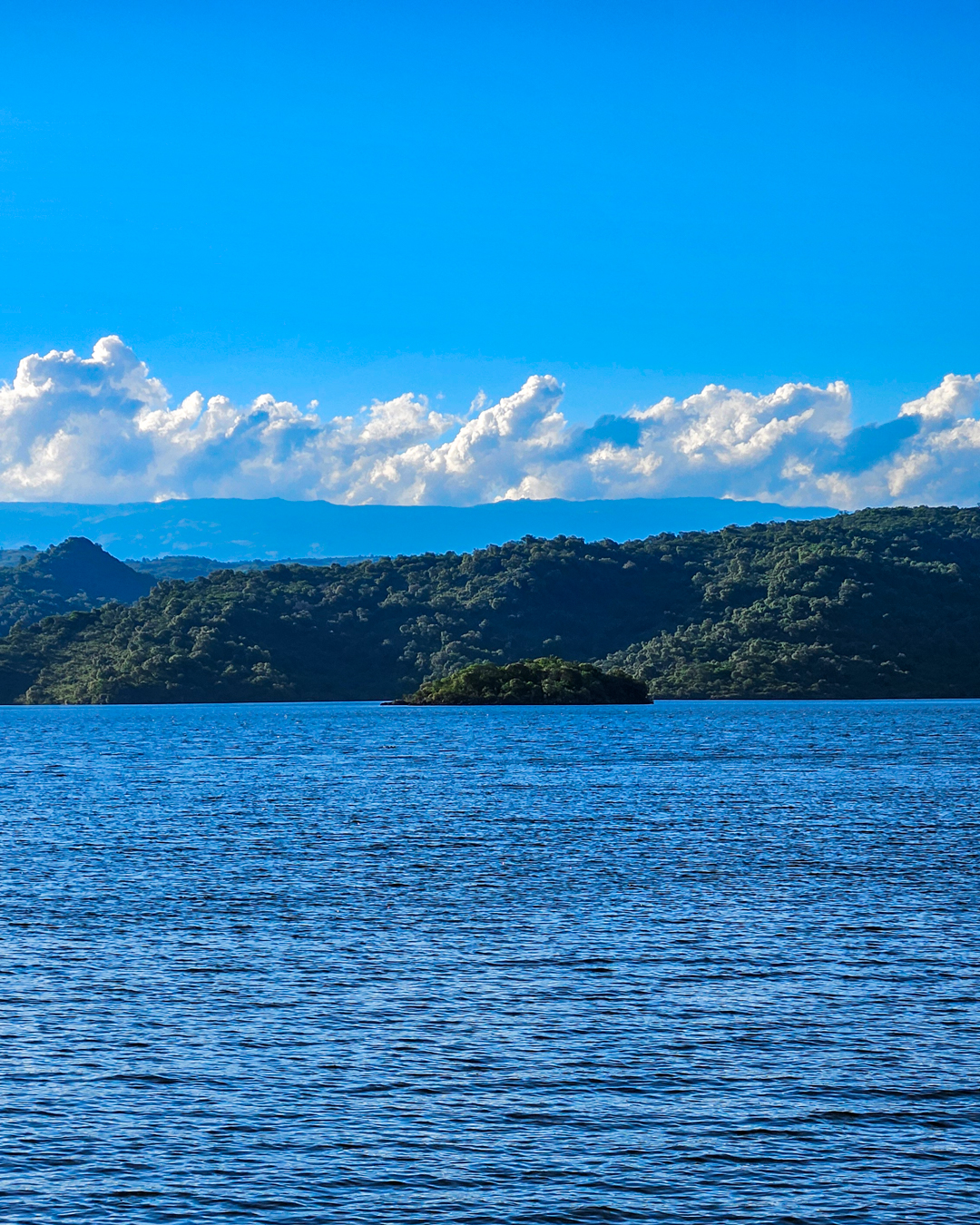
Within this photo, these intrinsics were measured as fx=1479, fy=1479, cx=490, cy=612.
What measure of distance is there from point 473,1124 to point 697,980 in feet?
42.1

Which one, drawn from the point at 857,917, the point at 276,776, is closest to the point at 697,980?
the point at 857,917

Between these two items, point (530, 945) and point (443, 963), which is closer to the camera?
point (443, 963)

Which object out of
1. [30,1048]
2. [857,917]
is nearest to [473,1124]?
[30,1048]

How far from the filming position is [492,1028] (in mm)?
32500

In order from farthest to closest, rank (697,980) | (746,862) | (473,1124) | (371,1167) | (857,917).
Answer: (746,862) → (857,917) → (697,980) → (473,1124) → (371,1167)

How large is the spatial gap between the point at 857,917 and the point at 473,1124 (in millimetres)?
24970

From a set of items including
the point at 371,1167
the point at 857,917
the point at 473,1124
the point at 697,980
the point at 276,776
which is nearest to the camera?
the point at 371,1167

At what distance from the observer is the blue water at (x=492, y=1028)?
Result: 23125 millimetres

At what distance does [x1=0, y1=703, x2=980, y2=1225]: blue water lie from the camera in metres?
23.1

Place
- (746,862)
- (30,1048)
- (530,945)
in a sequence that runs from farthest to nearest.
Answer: (746,862) < (530,945) < (30,1048)

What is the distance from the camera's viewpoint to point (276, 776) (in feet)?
423

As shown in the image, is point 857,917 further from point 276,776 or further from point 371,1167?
point 276,776

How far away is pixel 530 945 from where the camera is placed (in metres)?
43.1

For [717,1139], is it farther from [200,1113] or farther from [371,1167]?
[200,1113]
